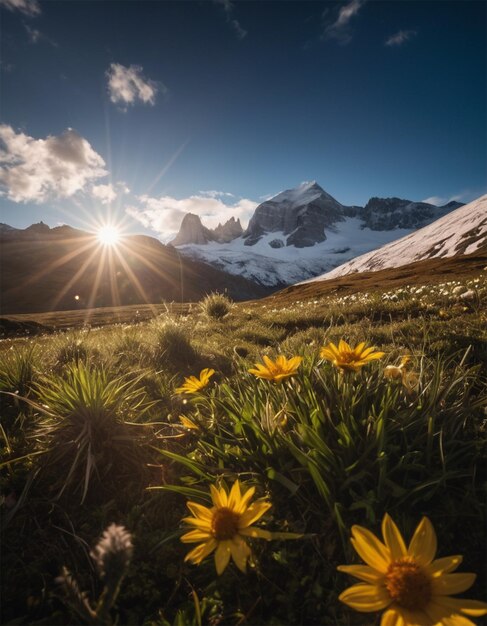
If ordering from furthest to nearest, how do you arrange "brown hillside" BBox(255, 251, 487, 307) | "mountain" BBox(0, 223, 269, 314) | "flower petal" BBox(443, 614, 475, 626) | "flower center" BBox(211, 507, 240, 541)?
"mountain" BBox(0, 223, 269, 314) < "brown hillside" BBox(255, 251, 487, 307) < "flower center" BBox(211, 507, 240, 541) < "flower petal" BBox(443, 614, 475, 626)

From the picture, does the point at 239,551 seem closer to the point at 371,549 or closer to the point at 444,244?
the point at 371,549

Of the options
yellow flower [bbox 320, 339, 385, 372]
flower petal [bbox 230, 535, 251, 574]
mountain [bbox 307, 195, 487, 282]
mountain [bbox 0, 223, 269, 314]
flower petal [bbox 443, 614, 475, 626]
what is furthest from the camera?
mountain [bbox 0, 223, 269, 314]

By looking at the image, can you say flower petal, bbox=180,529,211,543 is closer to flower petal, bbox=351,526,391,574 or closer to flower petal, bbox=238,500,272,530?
flower petal, bbox=238,500,272,530

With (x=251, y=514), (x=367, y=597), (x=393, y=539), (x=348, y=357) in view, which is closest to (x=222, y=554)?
(x=251, y=514)

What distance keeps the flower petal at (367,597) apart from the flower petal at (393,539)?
134 mm

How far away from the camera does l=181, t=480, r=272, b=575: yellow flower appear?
1343 millimetres

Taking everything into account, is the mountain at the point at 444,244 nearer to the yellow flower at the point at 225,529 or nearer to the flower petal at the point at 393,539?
the flower petal at the point at 393,539

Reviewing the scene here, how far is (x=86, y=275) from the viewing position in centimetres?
11988

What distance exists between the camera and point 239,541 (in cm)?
139

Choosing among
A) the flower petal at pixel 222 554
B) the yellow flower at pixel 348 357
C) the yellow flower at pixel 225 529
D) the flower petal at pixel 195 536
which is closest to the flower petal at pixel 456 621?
the yellow flower at pixel 225 529

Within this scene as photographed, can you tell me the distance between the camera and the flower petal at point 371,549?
1190mm

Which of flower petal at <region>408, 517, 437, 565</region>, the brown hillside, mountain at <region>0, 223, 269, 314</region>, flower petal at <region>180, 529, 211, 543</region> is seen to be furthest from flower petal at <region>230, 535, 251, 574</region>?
mountain at <region>0, 223, 269, 314</region>

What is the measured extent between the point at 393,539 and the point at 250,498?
0.64m

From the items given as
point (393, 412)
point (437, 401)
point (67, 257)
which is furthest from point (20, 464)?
point (67, 257)
